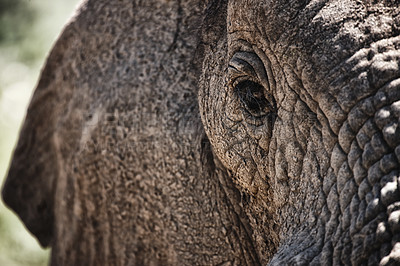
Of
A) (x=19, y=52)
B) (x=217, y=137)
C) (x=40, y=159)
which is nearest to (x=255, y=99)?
(x=217, y=137)

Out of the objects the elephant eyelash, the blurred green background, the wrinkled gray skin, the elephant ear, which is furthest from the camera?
the blurred green background

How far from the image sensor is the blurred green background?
5.43 metres

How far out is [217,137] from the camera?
175 cm

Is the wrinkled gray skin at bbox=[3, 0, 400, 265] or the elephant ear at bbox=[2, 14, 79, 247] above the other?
the elephant ear at bbox=[2, 14, 79, 247]

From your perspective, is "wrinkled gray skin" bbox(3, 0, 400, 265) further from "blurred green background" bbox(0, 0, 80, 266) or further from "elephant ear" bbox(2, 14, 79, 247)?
"blurred green background" bbox(0, 0, 80, 266)

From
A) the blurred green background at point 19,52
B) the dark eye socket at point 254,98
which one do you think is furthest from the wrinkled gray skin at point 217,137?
the blurred green background at point 19,52

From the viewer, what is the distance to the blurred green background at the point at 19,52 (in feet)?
17.8

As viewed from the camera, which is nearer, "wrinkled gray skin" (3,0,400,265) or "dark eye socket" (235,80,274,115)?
"wrinkled gray skin" (3,0,400,265)

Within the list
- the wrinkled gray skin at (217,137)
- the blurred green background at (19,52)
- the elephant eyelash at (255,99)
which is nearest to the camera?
the wrinkled gray skin at (217,137)

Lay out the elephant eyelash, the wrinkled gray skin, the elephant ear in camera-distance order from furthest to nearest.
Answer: the elephant ear → the elephant eyelash → the wrinkled gray skin

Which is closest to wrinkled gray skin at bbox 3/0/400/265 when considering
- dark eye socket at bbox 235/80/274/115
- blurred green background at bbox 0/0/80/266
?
dark eye socket at bbox 235/80/274/115

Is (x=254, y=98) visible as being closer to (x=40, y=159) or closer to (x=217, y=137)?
(x=217, y=137)

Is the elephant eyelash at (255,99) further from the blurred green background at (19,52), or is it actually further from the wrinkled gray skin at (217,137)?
the blurred green background at (19,52)

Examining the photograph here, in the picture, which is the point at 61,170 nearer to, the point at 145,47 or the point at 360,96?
the point at 145,47
